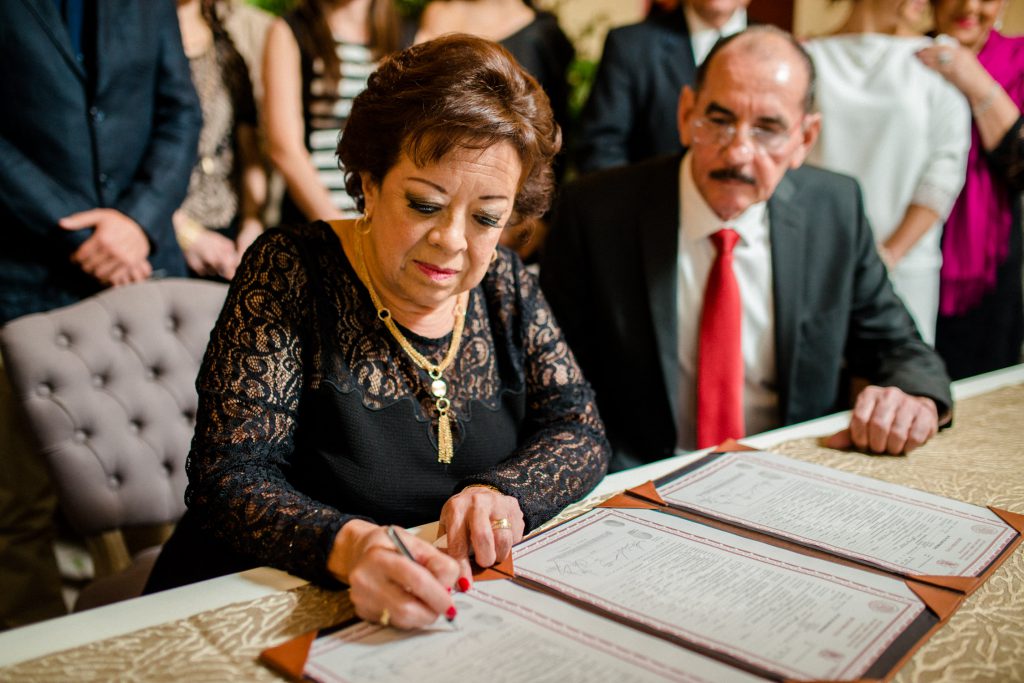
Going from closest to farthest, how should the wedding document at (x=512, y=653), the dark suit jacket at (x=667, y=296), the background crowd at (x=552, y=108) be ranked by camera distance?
1. the wedding document at (x=512, y=653)
2. the dark suit jacket at (x=667, y=296)
3. the background crowd at (x=552, y=108)

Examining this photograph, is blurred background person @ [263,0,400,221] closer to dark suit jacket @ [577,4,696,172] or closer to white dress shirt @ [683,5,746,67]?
dark suit jacket @ [577,4,696,172]

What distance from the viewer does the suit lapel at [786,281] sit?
6.46ft

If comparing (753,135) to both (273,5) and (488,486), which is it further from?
(273,5)

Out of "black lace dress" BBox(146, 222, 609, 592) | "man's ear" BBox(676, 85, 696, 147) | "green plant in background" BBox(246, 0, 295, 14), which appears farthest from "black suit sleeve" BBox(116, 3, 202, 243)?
"man's ear" BBox(676, 85, 696, 147)

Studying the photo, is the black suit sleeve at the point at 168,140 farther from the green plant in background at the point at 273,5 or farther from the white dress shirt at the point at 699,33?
the white dress shirt at the point at 699,33

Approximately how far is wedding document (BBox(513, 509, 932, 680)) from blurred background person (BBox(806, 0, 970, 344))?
76.9 inches

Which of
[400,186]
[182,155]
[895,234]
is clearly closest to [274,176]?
[182,155]

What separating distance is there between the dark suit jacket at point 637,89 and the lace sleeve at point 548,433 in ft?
4.13

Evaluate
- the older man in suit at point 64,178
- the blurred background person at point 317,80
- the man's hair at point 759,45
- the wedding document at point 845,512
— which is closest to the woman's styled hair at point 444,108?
the wedding document at point 845,512

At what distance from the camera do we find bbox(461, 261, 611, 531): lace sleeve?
4.12 ft

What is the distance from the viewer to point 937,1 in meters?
2.92

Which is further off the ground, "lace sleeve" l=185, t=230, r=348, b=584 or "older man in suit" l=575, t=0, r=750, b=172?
"older man in suit" l=575, t=0, r=750, b=172

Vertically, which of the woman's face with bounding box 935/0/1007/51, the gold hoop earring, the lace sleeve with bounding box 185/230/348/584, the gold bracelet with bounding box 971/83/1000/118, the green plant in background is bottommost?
the lace sleeve with bounding box 185/230/348/584

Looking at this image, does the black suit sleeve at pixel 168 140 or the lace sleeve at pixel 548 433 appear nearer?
the lace sleeve at pixel 548 433
